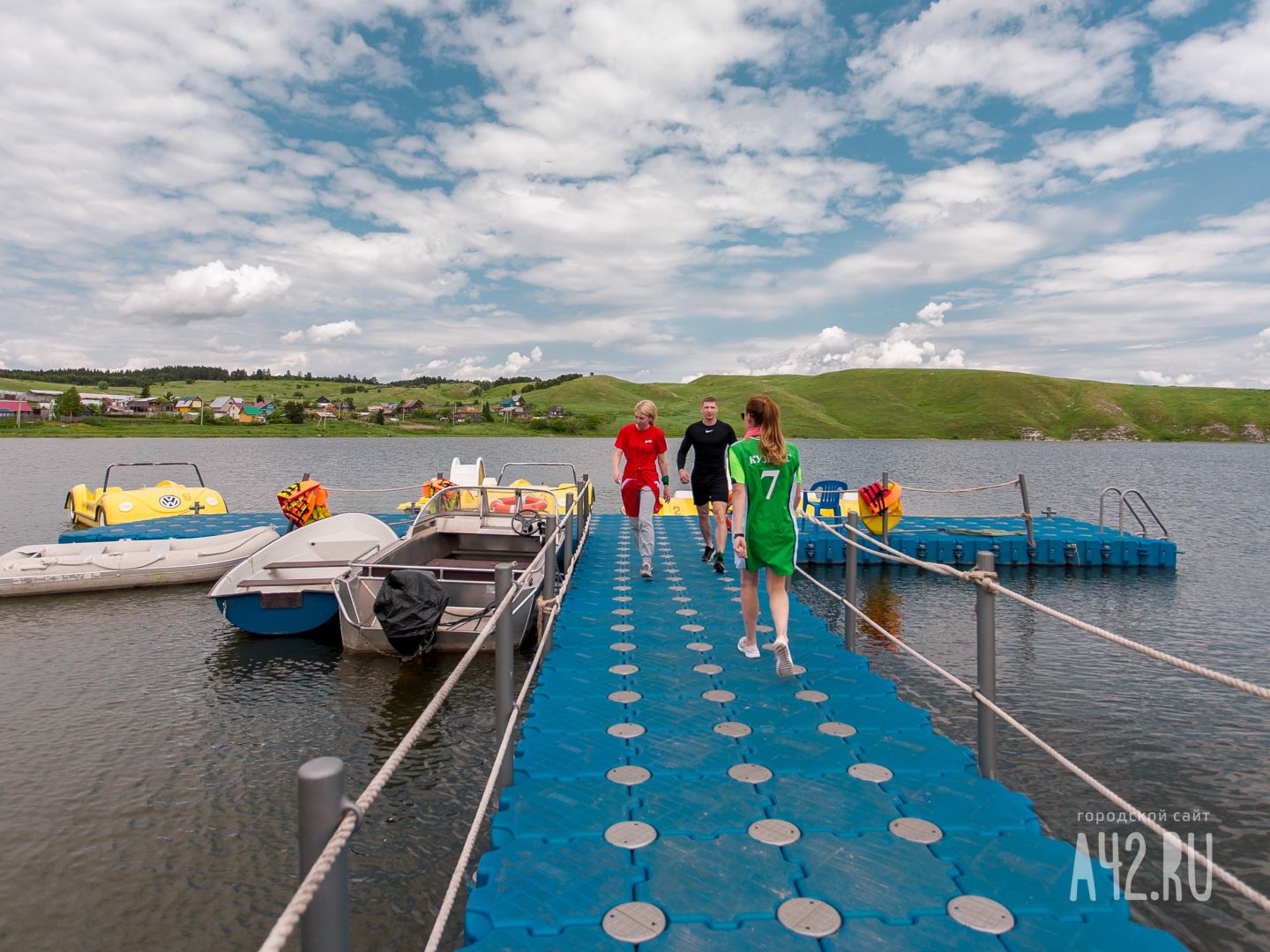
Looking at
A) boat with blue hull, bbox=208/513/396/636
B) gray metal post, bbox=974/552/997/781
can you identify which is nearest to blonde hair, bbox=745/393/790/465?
gray metal post, bbox=974/552/997/781

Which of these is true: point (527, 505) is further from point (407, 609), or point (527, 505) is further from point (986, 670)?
point (986, 670)

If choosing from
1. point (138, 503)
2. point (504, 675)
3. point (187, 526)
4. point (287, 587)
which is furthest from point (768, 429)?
point (138, 503)

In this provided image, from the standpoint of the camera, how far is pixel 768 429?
634 centimetres

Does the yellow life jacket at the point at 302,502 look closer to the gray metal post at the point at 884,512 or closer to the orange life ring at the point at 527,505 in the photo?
the orange life ring at the point at 527,505

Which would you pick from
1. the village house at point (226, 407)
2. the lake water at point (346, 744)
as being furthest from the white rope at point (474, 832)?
the village house at point (226, 407)

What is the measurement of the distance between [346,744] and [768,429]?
6003mm

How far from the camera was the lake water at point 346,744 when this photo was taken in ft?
Answer: 17.3

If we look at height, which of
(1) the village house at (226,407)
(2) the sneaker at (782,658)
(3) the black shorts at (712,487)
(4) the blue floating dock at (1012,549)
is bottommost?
(4) the blue floating dock at (1012,549)

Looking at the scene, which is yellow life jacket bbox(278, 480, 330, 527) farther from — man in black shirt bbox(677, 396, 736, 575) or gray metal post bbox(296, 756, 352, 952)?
gray metal post bbox(296, 756, 352, 952)

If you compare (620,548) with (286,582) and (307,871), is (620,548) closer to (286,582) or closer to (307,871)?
(286,582)

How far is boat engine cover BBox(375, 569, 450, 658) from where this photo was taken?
9.27 meters

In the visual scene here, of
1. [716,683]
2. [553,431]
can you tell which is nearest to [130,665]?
[716,683]

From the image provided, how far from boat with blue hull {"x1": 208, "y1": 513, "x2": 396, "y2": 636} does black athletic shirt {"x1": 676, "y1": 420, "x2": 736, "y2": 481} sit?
561cm

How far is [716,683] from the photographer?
6.13m
